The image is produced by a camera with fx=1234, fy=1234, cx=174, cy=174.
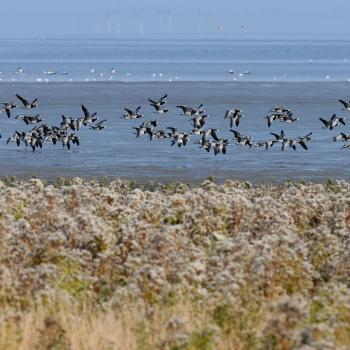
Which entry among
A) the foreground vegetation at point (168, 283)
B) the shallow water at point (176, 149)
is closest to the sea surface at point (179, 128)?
the shallow water at point (176, 149)

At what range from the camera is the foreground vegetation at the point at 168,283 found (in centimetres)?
952

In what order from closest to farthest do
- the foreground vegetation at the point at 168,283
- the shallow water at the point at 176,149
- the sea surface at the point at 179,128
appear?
1. the foreground vegetation at the point at 168,283
2. the shallow water at the point at 176,149
3. the sea surface at the point at 179,128

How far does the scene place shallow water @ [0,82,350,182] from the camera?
117 ft

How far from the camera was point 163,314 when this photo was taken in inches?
405

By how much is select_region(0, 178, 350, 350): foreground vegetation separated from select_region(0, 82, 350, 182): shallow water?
66.3 feet

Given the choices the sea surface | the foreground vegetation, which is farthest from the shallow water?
the foreground vegetation

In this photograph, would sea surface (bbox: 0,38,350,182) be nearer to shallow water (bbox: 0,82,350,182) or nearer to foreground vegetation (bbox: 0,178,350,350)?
shallow water (bbox: 0,82,350,182)

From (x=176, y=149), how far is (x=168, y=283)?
31193 mm

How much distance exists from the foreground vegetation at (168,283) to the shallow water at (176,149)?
2022cm

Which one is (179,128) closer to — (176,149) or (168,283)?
(176,149)

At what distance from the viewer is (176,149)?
41875 mm

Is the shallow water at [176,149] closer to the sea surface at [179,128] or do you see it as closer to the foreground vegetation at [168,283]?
the sea surface at [179,128]

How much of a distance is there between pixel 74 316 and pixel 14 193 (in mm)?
6429

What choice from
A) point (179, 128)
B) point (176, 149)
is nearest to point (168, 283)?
point (176, 149)
